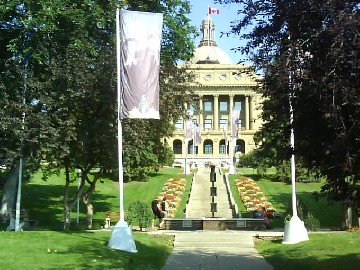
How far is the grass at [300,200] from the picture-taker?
95.5ft

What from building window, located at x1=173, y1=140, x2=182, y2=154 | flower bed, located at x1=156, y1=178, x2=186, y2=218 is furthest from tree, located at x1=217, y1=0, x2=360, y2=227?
building window, located at x1=173, y1=140, x2=182, y2=154

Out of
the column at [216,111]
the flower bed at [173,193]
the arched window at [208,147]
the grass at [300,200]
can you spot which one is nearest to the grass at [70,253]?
the grass at [300,200]

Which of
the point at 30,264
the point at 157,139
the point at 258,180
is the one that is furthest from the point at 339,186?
the point at 258,180

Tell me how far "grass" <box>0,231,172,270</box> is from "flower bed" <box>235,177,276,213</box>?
655 inches

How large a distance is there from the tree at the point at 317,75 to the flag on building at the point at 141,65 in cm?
559

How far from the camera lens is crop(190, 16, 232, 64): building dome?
143 m

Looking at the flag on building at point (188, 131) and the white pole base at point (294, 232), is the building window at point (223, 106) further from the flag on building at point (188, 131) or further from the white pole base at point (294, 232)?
the white pole base at point (294, 232)

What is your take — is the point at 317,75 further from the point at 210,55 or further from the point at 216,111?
the point at 210,55

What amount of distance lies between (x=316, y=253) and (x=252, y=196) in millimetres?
24595

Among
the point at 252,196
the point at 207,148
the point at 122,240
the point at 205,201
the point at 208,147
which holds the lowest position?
the point at 205,201

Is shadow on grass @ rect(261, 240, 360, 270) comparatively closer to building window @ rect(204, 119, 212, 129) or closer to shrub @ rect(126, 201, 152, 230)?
shrub @ rect(126, 201, 152, 230)

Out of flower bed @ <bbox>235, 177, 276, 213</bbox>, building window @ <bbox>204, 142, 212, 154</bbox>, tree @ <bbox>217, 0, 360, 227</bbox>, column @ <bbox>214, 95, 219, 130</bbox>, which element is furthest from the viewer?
column @ <bbox>214, 95, 219, 130</bbox>

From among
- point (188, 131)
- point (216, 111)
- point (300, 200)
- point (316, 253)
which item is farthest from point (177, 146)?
point (316, 253)

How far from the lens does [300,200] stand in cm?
3241
